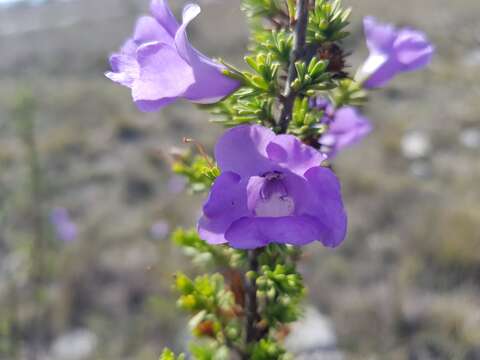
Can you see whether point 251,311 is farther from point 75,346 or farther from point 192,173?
point 75,346

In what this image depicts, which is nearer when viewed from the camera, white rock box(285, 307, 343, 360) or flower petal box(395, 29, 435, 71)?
flower petal box(395, 29, 435, 71)

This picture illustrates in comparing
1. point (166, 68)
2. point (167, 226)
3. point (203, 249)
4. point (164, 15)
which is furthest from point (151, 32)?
point (167, 226)

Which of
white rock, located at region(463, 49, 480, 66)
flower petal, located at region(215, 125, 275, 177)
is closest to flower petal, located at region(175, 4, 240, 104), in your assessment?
flower petal, located at region(215, 125, 275, 177)

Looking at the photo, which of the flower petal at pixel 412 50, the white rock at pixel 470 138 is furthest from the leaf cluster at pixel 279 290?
the white rock at pixel 470 138

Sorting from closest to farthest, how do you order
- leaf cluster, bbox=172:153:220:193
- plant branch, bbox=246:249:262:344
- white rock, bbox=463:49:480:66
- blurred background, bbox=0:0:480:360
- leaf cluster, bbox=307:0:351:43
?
leaf cluster, bbox=307:0:351:43 → plant branch, bbox=246:249:262:344 → leaf cluster, bbox=172:153:220:193 → blurred background, bbox=0:0:480:360 → white rock, bbox=463:49:480:66

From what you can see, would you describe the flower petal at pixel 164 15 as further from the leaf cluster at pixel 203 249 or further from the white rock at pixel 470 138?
the white rock at pixel 470 138

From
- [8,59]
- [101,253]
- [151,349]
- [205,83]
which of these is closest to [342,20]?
[205,83]

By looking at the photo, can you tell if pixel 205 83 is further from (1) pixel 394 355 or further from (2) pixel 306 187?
(1) pixel 394 355

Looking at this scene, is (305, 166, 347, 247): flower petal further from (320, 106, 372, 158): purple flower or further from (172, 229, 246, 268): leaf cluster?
(320, 106, 372, 158): purple flower
